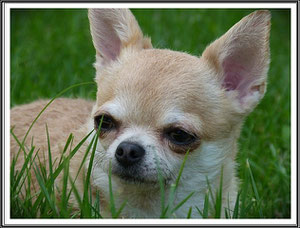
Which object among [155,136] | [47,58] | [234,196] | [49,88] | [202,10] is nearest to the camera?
[155,136]

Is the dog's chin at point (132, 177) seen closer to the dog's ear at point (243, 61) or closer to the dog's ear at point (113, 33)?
the dog's ear at point (243, 61)

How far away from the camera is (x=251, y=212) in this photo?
3334mm

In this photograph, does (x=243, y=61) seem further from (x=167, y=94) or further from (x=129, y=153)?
(x=129, y=153)

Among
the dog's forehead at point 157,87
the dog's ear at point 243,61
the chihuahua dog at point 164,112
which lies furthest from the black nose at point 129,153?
the dog's ear at point 243,61

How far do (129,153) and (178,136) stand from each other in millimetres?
369

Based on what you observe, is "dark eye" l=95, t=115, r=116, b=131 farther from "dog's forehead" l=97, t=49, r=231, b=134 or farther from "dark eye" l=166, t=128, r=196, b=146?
"dark eye" l=166, t=128, r=196, b=146

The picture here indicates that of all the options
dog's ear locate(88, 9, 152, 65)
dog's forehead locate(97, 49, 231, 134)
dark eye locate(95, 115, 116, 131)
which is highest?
dog's ear locate(88, 9, 152, 65)

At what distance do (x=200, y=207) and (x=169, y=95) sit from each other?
820 mm

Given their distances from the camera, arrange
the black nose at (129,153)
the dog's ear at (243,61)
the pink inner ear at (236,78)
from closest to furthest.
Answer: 1. the black nose at (129,153)
2. the dog's ear at (243,61)
3. the pink inner ear at (236,78)

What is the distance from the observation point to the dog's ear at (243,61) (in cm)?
327

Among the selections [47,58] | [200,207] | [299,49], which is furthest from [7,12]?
[47,58]

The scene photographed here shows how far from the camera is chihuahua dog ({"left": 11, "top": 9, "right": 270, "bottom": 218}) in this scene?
9.92ft

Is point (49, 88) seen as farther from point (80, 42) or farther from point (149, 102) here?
point (149, 102)

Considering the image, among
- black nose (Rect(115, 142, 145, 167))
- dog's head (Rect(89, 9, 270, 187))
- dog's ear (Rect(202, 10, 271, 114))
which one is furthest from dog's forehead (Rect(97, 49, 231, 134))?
black nose (Rect(115, 142, 145, 167))
